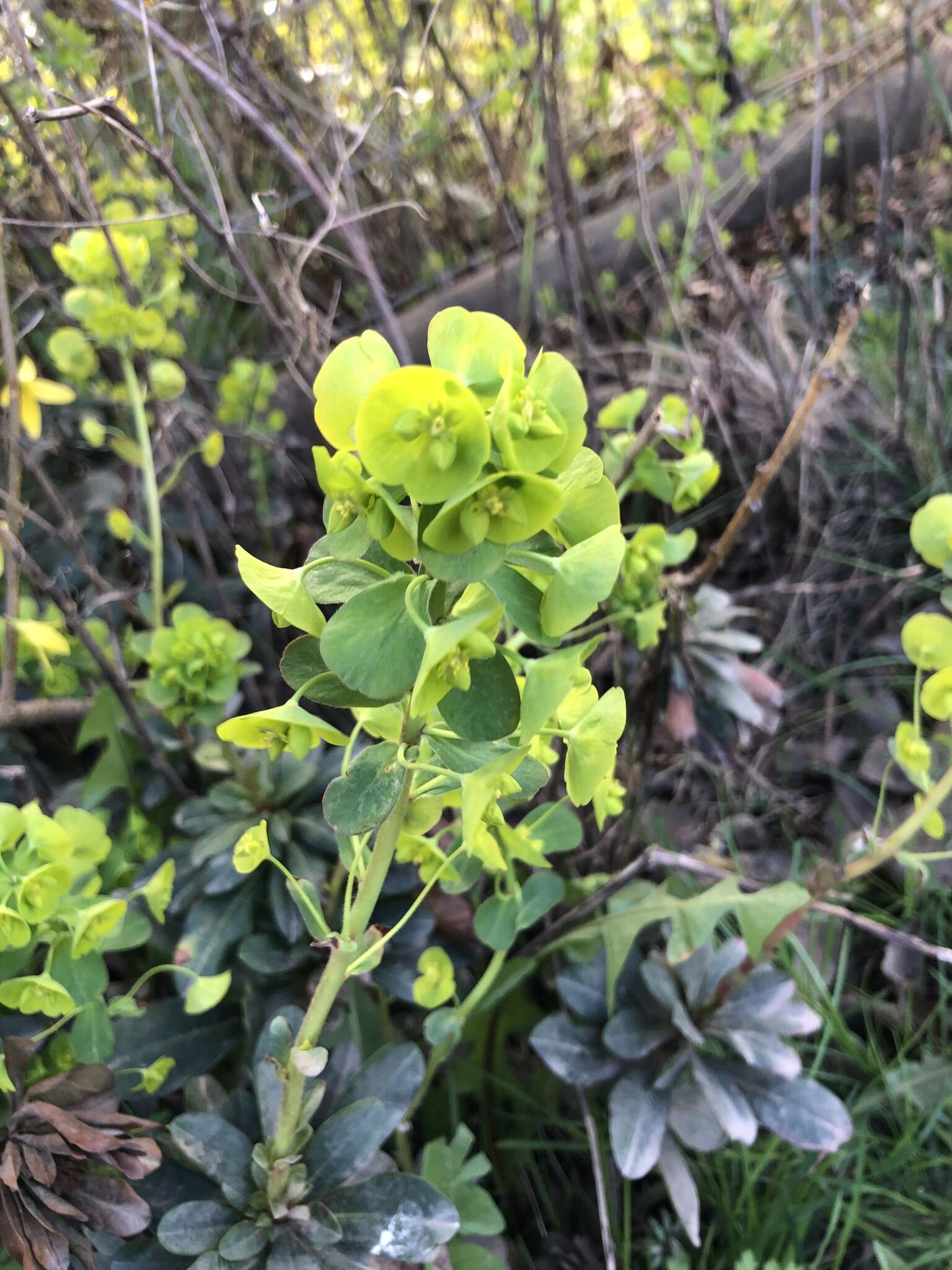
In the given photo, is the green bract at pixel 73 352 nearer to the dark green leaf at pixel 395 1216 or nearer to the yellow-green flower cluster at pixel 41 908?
the yellow-green flower cluster at pixel 41 908

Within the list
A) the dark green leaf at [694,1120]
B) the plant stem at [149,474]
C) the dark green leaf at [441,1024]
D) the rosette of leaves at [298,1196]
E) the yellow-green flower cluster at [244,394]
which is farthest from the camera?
the yellow-green flower cluster at [244,394]

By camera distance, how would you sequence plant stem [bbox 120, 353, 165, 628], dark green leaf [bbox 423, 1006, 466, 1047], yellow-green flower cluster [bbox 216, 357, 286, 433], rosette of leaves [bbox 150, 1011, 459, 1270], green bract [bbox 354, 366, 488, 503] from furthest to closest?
1. yellow-green flower cluster [bbox 216, 357, 286, 433]
2. plant stem [bbox 120, 353, 165, 628]
3. dark green leaf [bbox 423, 1006, 466, 1047]
4. rosette of leaves [bbox 150, 1011, 459, 1270]
5. green bract [bbox 354, 366, 488, 503]

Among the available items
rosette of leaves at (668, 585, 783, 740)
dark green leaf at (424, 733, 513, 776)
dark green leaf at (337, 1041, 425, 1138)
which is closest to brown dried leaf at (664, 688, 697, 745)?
rosette of leaves at (668, 585, 783, 740)

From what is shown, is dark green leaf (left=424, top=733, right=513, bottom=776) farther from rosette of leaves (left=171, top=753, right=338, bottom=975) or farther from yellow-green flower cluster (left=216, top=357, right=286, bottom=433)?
yellow-green flower cluster (left=216, top=357, right=286, bottom=433)

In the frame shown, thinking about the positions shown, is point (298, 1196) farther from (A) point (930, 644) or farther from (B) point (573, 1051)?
(A) point (930, 644)

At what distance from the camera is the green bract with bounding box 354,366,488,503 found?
368mm

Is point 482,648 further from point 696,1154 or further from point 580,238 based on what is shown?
point 580,238

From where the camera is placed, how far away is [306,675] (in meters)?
0.48

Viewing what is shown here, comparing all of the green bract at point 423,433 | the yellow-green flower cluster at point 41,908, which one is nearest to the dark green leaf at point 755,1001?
the yellow-green flower cluster at point 41,908

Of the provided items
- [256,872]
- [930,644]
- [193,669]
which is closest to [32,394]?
[193,669]

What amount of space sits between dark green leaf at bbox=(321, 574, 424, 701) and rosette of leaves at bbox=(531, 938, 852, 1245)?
1.88ft

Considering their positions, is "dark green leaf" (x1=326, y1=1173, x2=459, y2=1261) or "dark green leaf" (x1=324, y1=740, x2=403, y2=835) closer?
"dark green leaf" (x1=324, y1=740, x2=403, y2=835)

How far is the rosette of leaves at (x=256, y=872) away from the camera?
2.69 feet

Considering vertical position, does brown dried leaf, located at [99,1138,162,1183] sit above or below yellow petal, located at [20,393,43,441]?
below
